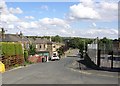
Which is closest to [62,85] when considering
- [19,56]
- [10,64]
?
[10,64]

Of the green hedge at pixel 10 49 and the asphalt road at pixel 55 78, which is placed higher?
the green hedge at pixel 10 49

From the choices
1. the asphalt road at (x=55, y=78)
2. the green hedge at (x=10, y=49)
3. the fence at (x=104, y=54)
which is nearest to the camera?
the asphalt road at (x=55, y=78)

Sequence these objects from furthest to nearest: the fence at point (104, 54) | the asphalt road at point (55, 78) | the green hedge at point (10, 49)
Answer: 1. the green hedge at point (10, 49)
2. the fence at point (104, 54)
3. the asphalt road at point (55, 78)

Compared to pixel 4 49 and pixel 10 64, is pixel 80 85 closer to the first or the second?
pixel 4 49

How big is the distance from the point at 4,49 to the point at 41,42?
7619cm

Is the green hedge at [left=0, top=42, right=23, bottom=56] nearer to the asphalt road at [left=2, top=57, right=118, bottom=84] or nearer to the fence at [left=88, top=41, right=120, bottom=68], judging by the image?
the asphalt road at [left=2, top=57, right=118, bottom=84]

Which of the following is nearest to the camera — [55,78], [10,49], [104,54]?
[55,78]

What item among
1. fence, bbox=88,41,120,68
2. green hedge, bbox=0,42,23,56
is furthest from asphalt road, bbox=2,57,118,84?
green hedge, bbox=0,42,23,56

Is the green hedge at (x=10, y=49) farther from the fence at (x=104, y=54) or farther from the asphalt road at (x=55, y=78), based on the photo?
the fence at (x=104, y=54)

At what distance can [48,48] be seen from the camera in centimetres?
12025

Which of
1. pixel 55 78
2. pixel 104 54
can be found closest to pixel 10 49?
pixel 104 54

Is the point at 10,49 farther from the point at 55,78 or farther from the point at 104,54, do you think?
the point at 55,78

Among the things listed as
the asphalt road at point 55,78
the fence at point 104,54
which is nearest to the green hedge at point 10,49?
the asphalt road at point 55,78

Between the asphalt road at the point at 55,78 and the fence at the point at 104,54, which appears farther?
the fence at the point at 104,54
